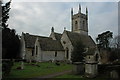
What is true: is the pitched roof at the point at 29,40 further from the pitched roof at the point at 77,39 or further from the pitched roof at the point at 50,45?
the pitched roof at the point at 77,39

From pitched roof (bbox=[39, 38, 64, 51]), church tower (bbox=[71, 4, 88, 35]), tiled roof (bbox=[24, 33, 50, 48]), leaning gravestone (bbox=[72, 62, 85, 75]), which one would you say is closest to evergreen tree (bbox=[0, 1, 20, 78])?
tiled roof (bbox=[24, 33, 50, 48])

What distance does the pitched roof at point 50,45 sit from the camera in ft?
139

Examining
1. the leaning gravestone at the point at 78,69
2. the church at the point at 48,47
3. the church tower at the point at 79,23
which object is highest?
the church tower at the point at 79,23

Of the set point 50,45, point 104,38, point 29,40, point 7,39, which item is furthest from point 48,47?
point 104,38

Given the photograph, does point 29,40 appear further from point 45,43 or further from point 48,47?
point 48,47

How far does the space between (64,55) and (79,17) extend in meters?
21.3

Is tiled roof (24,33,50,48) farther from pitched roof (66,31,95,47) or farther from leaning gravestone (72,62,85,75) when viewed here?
leaning gravestone (72,62,85,75)

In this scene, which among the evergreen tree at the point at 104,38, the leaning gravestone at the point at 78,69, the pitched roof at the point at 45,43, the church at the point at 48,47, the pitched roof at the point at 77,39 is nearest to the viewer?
the leaning gravestone at the point at 78,69

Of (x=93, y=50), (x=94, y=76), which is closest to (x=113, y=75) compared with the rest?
(x=94, y=76)

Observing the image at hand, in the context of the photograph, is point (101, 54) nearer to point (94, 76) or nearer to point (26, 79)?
point (94, 76)

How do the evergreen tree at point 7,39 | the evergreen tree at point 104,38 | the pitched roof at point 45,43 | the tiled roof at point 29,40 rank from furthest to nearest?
1. the evergreen tree at point 104,38
2. the tiled roof at point 29,40
3. the pitched roof at point 45,43
4. the evergreen tree at point 7,39

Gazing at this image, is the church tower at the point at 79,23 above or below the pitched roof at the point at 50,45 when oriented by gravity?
above

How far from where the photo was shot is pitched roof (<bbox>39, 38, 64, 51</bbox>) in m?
42.5

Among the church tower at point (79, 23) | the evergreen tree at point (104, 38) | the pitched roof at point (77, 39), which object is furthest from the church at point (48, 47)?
the church tower at point (79, 23)
